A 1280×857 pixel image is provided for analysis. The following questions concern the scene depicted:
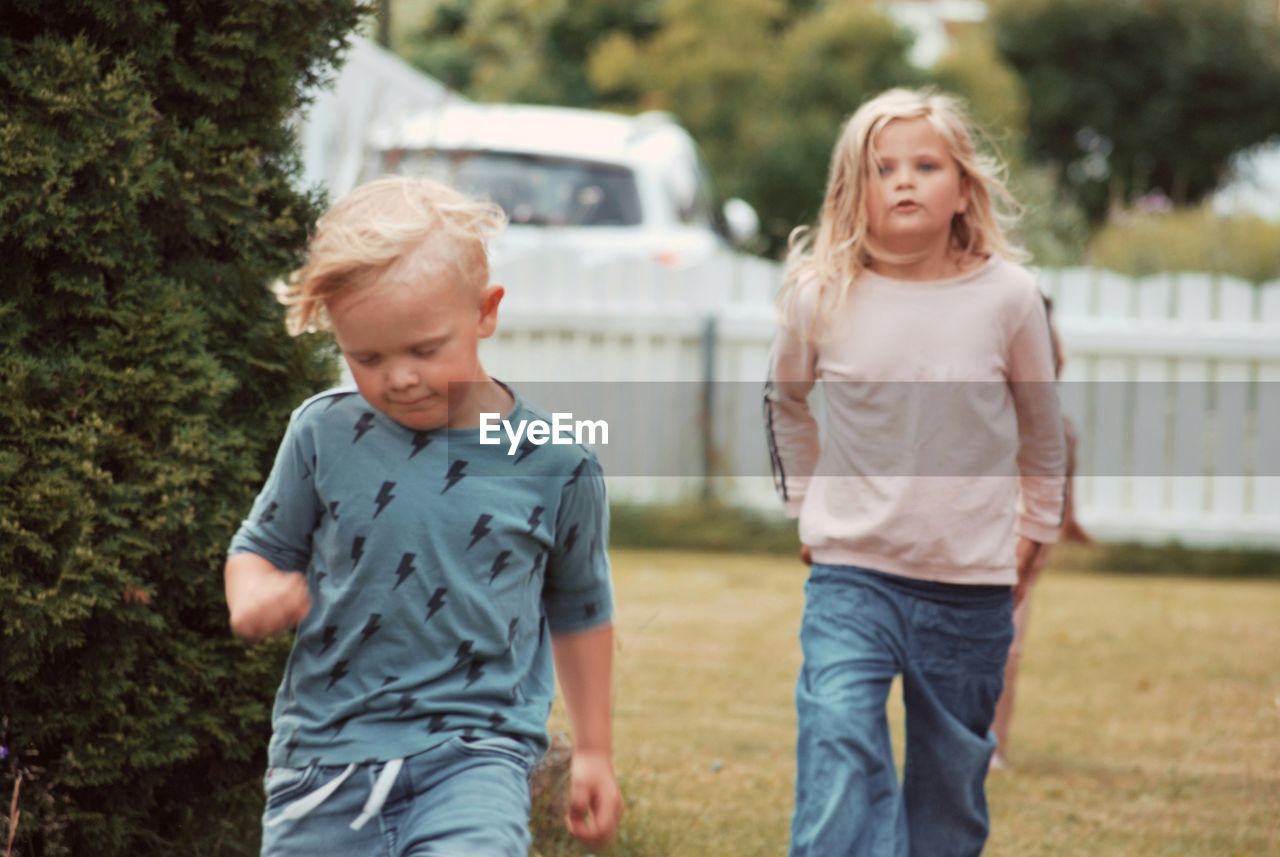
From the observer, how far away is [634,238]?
10.4 m

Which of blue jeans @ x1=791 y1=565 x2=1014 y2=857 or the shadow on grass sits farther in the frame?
the shadow on grass

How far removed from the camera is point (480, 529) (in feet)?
7.90

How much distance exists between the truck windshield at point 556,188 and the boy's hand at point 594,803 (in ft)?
24.9

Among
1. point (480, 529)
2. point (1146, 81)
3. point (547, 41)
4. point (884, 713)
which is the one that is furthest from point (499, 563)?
point (1146, 81)

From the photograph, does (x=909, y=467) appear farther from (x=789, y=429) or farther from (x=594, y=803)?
(x=594, y=803)

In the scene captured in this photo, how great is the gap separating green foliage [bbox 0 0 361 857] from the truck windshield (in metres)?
6.67

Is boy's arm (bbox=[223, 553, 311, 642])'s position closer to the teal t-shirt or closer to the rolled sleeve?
the teal t-shirt

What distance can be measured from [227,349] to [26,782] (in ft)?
2.62

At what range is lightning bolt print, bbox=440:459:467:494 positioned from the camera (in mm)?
2416

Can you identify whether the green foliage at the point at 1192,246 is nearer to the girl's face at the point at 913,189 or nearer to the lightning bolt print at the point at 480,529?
the girl's face at the point at 913,189

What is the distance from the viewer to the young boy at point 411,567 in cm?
233

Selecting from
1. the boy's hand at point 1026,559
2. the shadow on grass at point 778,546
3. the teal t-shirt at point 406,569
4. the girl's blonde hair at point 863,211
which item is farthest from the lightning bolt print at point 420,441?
the shadow on grass at point 778,546

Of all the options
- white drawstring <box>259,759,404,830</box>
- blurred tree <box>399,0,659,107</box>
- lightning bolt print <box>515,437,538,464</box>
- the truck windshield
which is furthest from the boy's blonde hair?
blurred tree <box>399,0,659,107</box>

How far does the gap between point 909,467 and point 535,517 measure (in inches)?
48.8
